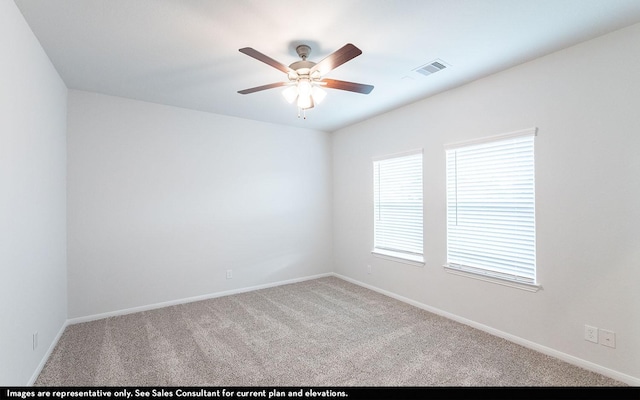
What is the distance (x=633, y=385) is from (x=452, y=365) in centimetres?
125

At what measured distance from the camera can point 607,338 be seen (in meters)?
2.29

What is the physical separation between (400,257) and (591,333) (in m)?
2.06

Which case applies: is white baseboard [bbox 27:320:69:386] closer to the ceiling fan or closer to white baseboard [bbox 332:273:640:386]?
the ceiling fan

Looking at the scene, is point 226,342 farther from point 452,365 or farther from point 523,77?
point 523,77

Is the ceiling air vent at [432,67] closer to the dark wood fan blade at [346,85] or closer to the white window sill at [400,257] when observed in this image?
the dark wood fan blade at [346,85]

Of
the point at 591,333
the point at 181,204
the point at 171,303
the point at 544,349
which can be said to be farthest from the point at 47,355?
the point at 591,333

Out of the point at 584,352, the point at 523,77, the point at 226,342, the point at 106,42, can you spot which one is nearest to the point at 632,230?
the point at 584,352

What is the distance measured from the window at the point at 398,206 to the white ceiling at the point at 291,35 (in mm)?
1149

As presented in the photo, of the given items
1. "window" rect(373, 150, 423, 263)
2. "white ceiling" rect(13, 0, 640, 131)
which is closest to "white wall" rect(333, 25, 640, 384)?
"white ceiling" rect(13, 0, 640, 131)

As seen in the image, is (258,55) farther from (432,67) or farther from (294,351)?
(294,351)

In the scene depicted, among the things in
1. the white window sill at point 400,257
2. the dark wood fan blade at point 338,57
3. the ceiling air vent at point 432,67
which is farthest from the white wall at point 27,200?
→ the white window sill at point 400,257

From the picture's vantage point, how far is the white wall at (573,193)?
87.2 inches

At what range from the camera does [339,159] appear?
5312mm

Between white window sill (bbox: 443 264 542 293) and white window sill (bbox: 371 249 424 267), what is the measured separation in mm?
394
